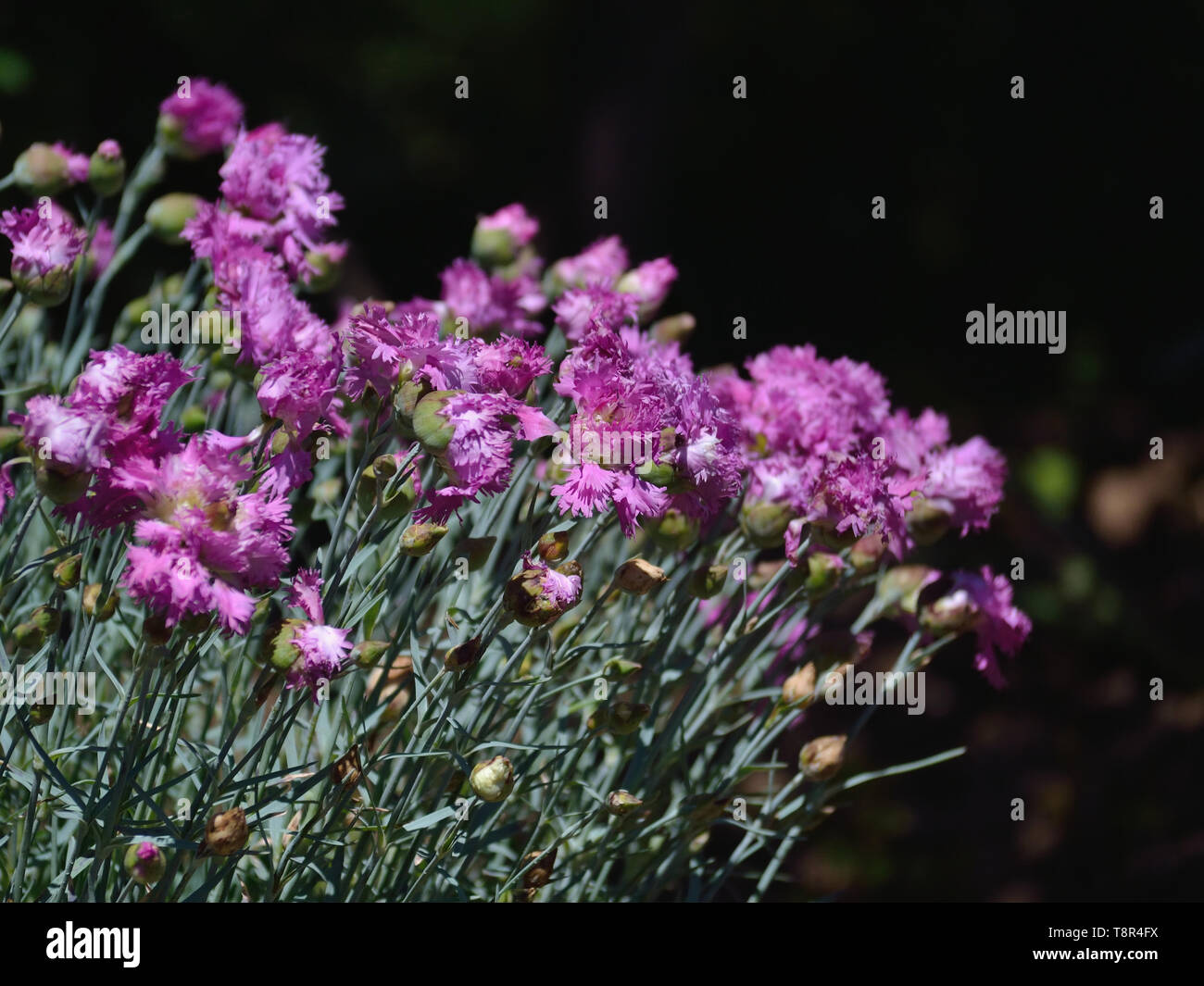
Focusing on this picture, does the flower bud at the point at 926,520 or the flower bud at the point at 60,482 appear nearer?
the flower bud at the point at 60,482

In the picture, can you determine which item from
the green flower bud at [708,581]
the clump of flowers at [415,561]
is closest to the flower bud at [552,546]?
the clump of flowers at [415,561]

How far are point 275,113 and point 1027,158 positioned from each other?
4.69 feet

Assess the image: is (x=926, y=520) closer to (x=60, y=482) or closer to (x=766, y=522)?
(x=766, y=522)

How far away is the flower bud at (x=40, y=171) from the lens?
2.43ft

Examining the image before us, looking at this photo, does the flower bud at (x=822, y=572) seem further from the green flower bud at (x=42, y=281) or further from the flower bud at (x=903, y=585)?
the green flower bud at (x=42, y=281)

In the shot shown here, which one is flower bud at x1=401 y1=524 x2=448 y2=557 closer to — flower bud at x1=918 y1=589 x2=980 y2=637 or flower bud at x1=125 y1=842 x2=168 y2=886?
flower bud at x1=125 y1=842 x2=168 y2=886

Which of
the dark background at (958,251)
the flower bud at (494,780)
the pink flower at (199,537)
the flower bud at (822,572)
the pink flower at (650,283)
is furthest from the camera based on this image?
the dark background at (958,251)

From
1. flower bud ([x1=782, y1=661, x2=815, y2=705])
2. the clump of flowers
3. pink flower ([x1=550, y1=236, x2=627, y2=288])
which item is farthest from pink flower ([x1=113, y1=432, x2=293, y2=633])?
pink flower ([x1=550, y1=236, x2=627, y2=288])

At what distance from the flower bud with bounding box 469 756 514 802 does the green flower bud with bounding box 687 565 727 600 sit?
15 centimetres

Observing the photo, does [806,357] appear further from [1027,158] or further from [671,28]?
[1027,158]

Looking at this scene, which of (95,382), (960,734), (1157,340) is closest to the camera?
(95,382)

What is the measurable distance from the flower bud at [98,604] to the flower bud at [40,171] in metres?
0.30

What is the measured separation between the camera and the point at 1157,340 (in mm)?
2238
